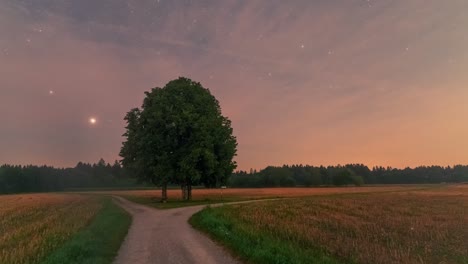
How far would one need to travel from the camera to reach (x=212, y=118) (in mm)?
56312

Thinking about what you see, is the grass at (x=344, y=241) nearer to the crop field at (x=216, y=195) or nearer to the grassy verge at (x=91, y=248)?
the grassy verge at (x=91, y=248)

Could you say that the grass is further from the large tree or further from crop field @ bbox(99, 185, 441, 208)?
the large tree

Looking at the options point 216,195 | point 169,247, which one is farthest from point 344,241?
point 216,195

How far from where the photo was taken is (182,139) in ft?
185

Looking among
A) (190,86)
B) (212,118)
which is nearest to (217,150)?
(212,118)

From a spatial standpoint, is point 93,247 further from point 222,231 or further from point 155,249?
point 222,231

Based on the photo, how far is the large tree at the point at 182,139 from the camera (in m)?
53.6

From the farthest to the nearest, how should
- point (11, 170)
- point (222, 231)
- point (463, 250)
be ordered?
point (11, 170) < point (222, 231) < point (463, 250)

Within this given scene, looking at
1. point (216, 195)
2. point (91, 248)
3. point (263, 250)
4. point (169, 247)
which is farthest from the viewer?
point (216, 195)

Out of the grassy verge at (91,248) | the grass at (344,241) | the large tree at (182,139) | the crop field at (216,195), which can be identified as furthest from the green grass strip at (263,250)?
the large tree at (182,139)

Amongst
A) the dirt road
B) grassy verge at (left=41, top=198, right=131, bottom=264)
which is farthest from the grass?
grassy verge at (left=41, top=198, right=131, bottom=264)

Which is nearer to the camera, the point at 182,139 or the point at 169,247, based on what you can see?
the point at 169,247

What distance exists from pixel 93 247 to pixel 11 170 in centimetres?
17908

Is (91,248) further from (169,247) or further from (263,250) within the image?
(263,250)
